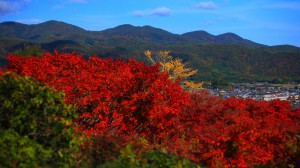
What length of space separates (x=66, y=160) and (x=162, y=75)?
7877 millimetres

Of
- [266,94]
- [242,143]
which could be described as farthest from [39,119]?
[266,94]

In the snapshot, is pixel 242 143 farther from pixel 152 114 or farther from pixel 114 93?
pixel 114 93

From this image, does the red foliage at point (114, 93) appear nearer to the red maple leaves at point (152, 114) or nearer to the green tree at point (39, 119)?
the red maple leaves at point (152, 114)

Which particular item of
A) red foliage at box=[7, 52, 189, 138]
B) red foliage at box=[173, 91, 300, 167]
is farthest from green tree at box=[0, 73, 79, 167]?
red foliage at box=[7, 52, 189, 138]

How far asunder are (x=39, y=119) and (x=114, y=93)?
21.6 ft

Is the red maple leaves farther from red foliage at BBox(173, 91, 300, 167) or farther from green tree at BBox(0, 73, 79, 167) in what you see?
green tree at BBox(0, 73, 79, 167)

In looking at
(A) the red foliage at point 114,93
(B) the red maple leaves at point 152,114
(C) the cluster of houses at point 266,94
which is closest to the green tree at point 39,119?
(B) the red maple leaves at point 152,114

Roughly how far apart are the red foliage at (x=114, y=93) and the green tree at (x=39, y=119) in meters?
5.53

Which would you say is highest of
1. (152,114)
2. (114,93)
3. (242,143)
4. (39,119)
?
(39,119)

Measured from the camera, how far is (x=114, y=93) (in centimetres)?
1365

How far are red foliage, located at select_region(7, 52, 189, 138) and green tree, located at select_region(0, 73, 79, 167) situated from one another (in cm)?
553

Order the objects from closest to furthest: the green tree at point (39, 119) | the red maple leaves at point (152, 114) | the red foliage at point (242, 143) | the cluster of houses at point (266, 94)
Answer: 1. the green tree at point (39, 119)
2. the red foliage at point (242, 143)
3. the red maple leaves at point (152, 114)
4. the cluster of houses at point (266, 94)

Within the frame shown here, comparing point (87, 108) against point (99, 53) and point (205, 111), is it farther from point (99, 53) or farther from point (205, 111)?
point (99, 53)

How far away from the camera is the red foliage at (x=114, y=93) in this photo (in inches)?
520
